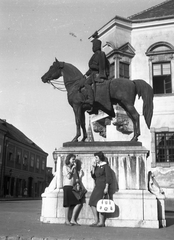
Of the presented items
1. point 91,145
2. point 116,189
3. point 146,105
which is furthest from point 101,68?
point 116,189

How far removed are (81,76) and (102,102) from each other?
3.74 feet

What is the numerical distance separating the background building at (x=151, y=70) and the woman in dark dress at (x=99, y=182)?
431 inches

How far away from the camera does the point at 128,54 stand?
19938 mm

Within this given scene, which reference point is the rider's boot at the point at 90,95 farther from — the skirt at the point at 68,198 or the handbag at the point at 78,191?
the skirt at the point at 68,198

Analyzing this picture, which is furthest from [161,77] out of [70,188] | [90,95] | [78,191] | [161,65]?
[70,188]

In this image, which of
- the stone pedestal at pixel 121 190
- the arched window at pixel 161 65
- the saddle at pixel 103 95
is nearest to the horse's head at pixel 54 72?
the saddle at pixel 103 95

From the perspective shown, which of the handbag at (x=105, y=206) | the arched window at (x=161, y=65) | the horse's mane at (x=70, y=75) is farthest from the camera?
the arched window at (x=161, y=65)

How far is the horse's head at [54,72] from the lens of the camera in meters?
9.55

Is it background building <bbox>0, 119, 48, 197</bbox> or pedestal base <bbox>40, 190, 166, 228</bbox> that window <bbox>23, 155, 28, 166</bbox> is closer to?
background building <bbox>0, 119, 48, 197</bbox>

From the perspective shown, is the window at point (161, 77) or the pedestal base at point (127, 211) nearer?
the pedestal base at point (127, 211)

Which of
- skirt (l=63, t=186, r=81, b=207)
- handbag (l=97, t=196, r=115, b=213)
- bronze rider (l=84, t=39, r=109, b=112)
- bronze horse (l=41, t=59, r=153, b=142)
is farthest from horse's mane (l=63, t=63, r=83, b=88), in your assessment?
handbag (l=97, t=196, r=115, b=213)

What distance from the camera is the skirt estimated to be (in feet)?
24.5

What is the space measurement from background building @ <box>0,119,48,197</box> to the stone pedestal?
35949mm

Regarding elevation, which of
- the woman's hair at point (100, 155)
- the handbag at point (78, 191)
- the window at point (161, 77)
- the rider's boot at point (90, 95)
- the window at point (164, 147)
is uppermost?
the window at point (161, 77)
